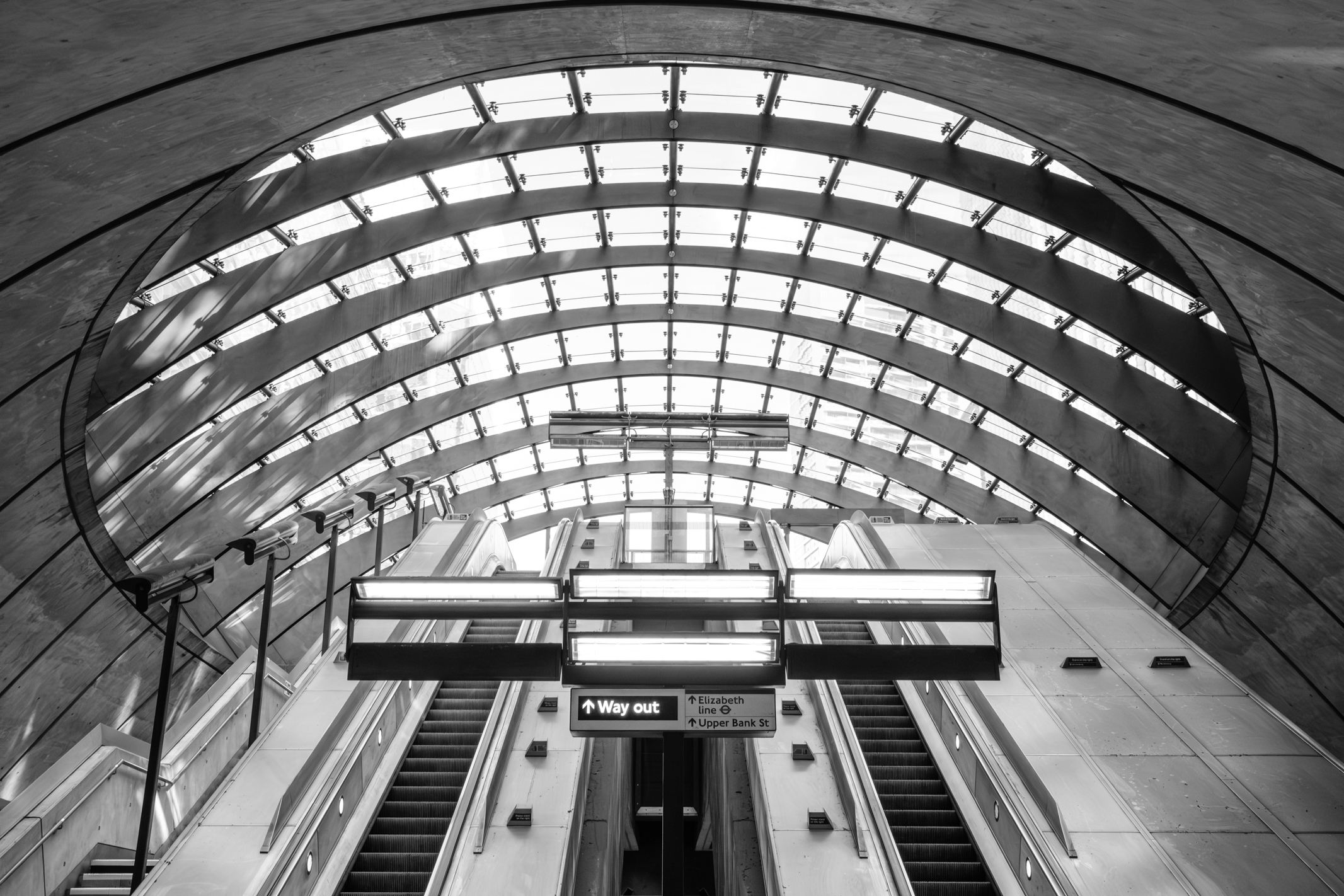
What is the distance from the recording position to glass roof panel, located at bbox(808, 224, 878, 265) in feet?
79.5

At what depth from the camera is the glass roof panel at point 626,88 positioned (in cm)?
1977

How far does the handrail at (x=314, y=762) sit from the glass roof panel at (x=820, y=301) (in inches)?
716

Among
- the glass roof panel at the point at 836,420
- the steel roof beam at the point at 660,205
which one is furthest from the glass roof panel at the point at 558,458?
the steel roof beam at the point at 660,205

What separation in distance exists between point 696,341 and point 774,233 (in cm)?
609

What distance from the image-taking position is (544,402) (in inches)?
1259

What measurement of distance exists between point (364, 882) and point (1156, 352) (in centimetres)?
1792

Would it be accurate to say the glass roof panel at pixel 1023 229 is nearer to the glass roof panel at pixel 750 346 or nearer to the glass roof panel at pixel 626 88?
the glass roof panel at pixel 626 88

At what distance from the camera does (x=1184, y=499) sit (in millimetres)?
21984

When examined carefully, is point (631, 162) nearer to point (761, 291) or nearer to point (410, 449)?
point (761, 291)

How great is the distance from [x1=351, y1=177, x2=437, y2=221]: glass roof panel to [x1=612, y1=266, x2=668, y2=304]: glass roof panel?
21.3 ft

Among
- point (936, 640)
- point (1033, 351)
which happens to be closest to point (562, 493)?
point (1033, 351)

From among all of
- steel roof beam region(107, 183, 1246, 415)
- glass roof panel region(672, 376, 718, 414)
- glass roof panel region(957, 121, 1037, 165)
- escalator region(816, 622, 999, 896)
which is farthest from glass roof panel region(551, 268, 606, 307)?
escalator region(816, 622, 999, 896)

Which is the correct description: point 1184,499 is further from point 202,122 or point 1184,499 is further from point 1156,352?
point 202,122

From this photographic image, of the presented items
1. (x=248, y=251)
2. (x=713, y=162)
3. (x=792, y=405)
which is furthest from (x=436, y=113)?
(x=792, y=405)
